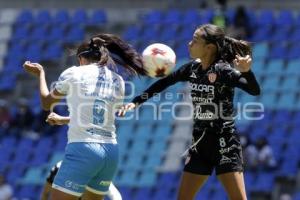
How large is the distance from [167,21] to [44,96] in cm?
1325

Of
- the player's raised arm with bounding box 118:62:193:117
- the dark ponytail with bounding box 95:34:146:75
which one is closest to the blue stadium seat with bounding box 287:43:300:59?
the player's raised arm with bounding box 118:62:193:117

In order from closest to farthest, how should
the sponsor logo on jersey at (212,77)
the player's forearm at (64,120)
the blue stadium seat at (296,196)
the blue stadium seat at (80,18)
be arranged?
1. the player's forearm at (64,120)
2. the sponsor logo on jersey at (212,77)
3. the blue stadium seat at (296,196)
4. the blue stadium seat at (80,18)

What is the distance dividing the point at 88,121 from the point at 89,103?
0.15m

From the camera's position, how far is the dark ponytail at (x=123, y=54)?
7.65 metres

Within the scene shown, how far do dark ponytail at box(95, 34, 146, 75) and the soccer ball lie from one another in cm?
35

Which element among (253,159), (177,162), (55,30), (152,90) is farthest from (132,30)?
(152,90)

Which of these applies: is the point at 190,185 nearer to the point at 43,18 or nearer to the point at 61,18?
the point at 61,18

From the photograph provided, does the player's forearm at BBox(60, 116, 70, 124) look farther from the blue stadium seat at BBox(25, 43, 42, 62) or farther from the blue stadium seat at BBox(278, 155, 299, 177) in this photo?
the blue stadium seat at BBox(25, 43, 42, 62)

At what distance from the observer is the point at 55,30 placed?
21.6 meters

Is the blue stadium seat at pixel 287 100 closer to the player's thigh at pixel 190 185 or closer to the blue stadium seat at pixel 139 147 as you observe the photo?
the blue stadium seat at pixel 139 147

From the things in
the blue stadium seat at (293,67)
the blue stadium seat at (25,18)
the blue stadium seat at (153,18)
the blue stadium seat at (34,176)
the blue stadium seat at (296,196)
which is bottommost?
the blue stadium seat at (296,196)

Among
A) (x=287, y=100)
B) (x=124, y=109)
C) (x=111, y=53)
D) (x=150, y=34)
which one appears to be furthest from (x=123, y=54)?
(x=150, y=34)

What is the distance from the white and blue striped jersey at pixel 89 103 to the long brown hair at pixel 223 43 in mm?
1098

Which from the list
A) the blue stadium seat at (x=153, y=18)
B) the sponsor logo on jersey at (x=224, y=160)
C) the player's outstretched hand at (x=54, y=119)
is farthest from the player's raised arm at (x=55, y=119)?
the blue stadium seat at (x=153, y=18)
